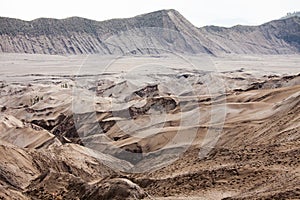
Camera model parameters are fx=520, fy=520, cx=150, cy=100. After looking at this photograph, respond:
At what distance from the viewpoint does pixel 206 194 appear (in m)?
9.78

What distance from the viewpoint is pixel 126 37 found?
375 ft

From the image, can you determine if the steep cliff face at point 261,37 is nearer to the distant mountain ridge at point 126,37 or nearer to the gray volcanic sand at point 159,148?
the distant mountain ridge at point 126,37

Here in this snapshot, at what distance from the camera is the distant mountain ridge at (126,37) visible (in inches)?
4498

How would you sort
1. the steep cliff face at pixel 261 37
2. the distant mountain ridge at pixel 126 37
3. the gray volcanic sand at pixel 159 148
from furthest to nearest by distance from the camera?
the steep cliff face at pixel 261 37
the distant mountain ridge at pixel 126 37
the gray volcanic sand at pixel 159 148

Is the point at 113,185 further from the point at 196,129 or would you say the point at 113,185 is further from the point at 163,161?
the point at 196,129

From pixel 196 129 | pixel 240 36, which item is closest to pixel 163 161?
pixel 196 129

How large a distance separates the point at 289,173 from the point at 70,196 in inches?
185

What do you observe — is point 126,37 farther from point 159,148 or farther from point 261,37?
point 159,148

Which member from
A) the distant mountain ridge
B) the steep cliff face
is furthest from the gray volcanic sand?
the steep cliff face

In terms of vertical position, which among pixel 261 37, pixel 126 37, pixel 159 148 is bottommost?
pixel 261 37

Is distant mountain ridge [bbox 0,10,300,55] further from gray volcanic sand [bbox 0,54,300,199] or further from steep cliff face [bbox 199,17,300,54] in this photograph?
gray volcanic sand [bbox 0,54,300,199]

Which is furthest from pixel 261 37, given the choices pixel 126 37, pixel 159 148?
pixel 159 148

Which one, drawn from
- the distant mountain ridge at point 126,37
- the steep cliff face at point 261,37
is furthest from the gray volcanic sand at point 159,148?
the steep cliff face at point 261,37

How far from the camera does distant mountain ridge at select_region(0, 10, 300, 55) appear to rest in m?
114
